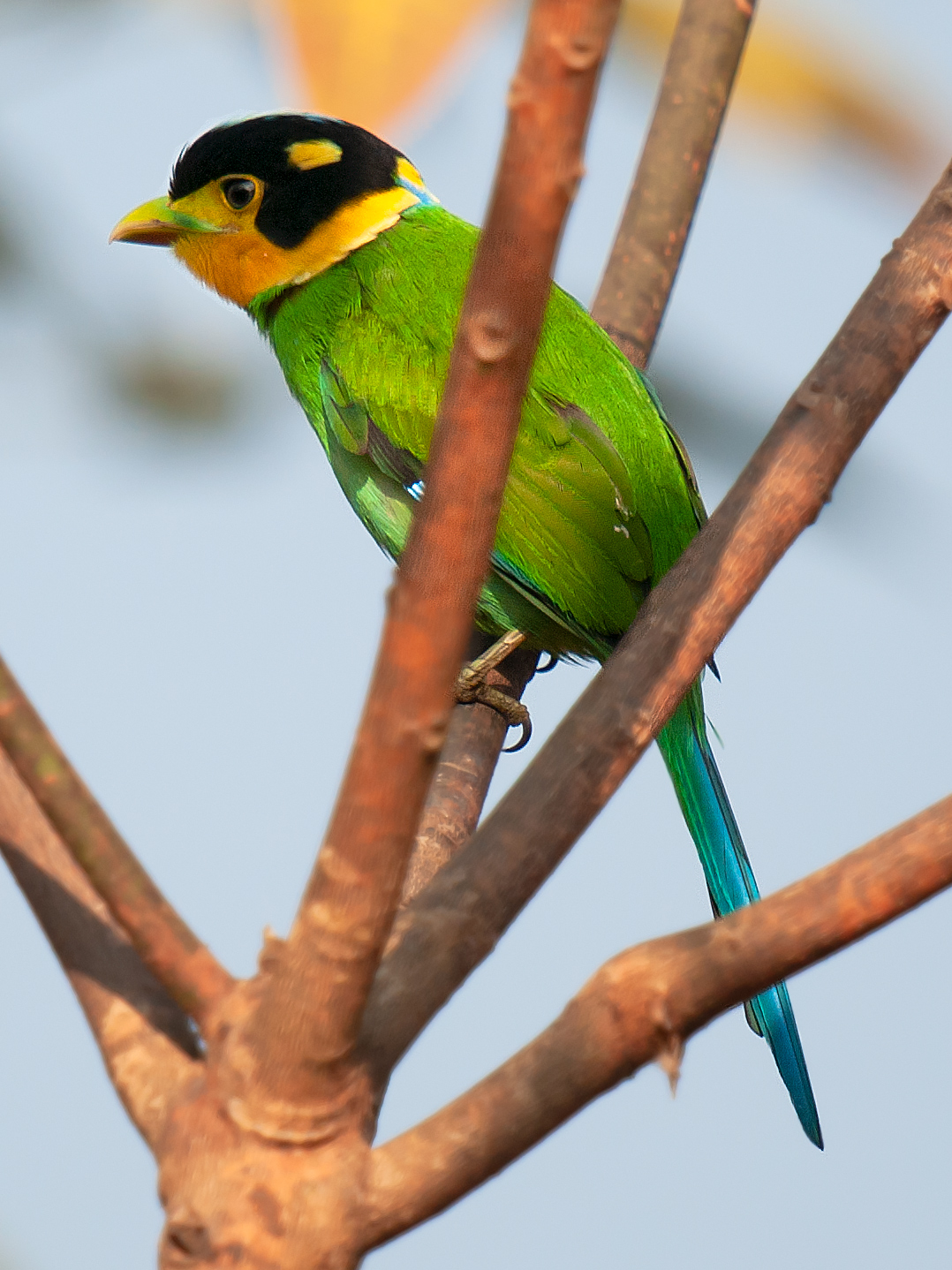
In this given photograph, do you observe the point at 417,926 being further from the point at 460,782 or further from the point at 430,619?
the point at 460,782

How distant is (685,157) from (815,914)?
1.39 m

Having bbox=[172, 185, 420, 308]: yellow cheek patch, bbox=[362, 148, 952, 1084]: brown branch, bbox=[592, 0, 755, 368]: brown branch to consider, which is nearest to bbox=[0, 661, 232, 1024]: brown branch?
bbox=[362, 148, 952, 1084]: brown branch

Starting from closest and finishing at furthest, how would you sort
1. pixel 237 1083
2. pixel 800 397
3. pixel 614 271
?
pixel 237 1083, pixel 800 397, pixel 614 271

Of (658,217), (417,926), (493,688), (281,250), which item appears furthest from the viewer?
(658,217)

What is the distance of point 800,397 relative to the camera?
99 centimetres

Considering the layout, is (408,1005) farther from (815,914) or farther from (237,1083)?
(815,914)

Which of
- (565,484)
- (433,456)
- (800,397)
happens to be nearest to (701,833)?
(565,484)

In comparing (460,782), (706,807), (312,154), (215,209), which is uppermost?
(312,154)

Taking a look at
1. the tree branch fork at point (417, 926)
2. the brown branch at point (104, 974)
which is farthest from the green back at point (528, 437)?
the brown branch at point (104, 974)

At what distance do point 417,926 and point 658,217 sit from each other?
4.38 ft

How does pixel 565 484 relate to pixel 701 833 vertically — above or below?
above

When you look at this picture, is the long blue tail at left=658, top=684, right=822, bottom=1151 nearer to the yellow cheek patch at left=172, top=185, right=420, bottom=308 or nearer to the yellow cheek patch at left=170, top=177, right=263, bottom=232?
the yellow cheek patch at left=172, top=185, right=420, bottom=308

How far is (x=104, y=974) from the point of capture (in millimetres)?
801

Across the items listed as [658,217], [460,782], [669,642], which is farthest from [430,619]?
[658,217]
